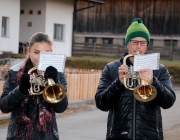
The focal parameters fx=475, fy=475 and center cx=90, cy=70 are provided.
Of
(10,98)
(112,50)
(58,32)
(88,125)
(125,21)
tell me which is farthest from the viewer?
(125,21)

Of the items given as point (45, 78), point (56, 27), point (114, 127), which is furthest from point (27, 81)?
point (56, 27)

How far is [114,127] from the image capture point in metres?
4.07

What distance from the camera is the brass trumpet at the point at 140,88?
12.6ft

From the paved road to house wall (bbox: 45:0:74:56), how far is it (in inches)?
593

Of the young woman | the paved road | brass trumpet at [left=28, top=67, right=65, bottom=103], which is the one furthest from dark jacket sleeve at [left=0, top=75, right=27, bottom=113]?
the paved road

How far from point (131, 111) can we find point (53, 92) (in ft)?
2.22

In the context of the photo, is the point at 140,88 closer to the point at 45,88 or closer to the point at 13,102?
the point at 45,88

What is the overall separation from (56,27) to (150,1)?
1134cm

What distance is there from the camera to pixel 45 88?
13.0ft

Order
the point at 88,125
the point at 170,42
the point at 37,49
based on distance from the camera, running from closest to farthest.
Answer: the point at 37,49, the point at 88,125, the point at 170,42

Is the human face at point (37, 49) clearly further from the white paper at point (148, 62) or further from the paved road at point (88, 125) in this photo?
the paved road at point (88, 125)

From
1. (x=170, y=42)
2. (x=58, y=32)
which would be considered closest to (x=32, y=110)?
(x=58, y=32)

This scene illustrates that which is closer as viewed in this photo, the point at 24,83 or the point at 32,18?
the point at 24,83

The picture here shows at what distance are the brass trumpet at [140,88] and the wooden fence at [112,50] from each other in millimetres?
25955
